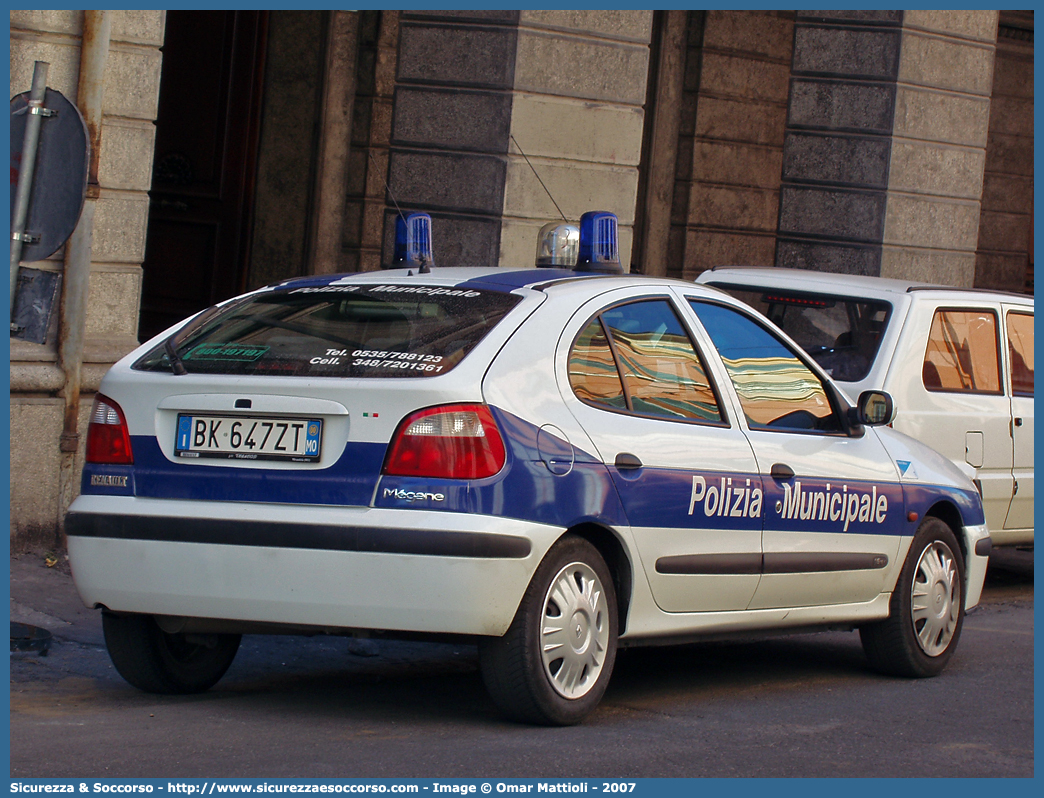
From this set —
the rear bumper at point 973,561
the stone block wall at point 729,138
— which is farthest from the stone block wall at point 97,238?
the stone block wall at point 729,138

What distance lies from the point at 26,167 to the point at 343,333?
1.97 meters

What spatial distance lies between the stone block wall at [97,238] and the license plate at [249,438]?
12.8ft

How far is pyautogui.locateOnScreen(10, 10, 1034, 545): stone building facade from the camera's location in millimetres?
9148

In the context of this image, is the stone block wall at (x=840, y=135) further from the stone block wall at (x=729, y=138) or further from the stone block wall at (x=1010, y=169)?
the stone block wall at (x=1010, y=169)

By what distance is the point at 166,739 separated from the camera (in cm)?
481

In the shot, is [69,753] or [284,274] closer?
[69,753]

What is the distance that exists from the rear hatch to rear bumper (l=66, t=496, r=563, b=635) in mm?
92

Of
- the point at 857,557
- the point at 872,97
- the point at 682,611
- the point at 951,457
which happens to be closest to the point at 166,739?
the point at 682,611

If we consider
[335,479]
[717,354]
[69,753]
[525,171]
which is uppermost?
[525,171]

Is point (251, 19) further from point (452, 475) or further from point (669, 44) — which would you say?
point (452, 475)

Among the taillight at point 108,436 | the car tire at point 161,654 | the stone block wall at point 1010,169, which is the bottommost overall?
the car tire at point 161,654

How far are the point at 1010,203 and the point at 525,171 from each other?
9886 mm

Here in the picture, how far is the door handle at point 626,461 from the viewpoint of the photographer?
5188mm

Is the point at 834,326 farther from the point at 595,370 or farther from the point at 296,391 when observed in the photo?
the point at 296,391
